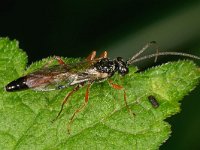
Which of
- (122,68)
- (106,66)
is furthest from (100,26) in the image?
(122,68)

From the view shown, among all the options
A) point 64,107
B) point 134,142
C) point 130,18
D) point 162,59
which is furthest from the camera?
point 130,18

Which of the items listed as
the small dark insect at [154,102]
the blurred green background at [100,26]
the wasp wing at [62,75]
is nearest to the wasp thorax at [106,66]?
the wasp wing at [62,75]

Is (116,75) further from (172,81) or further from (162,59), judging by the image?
(162,59)

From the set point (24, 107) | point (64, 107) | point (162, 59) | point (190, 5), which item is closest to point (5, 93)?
point (24, 107)

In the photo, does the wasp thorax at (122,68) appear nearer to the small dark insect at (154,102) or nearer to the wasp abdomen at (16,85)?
the small dark insect at (154,102)

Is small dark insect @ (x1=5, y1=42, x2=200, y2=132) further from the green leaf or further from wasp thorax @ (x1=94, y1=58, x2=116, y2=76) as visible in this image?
the green leaf
